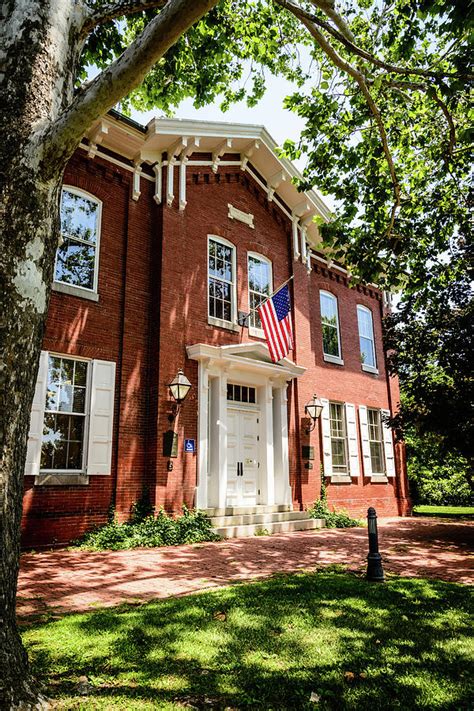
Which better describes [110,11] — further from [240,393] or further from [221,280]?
[240,393]

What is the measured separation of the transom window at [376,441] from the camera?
1652cm

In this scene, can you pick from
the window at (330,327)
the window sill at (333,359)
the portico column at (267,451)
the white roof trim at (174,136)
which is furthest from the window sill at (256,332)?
the white roof trim at (174,136)

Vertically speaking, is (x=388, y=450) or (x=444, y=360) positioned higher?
(x=444, y=360)

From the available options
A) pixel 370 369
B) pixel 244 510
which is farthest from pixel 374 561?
pixel 370 369

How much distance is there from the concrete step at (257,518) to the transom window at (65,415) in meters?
3.06

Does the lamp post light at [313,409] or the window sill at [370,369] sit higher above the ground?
the window sill at [370,369]

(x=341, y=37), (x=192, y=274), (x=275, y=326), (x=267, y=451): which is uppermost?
(x=341, y=37)

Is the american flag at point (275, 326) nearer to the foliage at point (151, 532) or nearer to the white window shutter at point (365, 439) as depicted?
the foliage at point (151, 532)

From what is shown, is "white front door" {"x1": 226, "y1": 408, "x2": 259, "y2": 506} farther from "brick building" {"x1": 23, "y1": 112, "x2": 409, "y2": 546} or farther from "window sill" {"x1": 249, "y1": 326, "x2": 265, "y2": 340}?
"window sill" {"x1": 249, "y1": 326, "x2": 265, "y2": 340}

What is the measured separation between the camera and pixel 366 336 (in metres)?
17.6

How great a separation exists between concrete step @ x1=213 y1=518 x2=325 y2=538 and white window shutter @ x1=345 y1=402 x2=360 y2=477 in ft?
10.2

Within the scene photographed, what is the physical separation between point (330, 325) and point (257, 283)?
12.4 feet

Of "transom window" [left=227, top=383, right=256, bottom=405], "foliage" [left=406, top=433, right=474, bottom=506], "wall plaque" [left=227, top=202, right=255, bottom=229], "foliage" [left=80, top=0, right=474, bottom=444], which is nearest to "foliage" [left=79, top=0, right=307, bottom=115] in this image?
"foliage" [left=80, top=0, right=474, bottom=444]

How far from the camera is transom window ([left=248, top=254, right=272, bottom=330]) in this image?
42.9 feet
